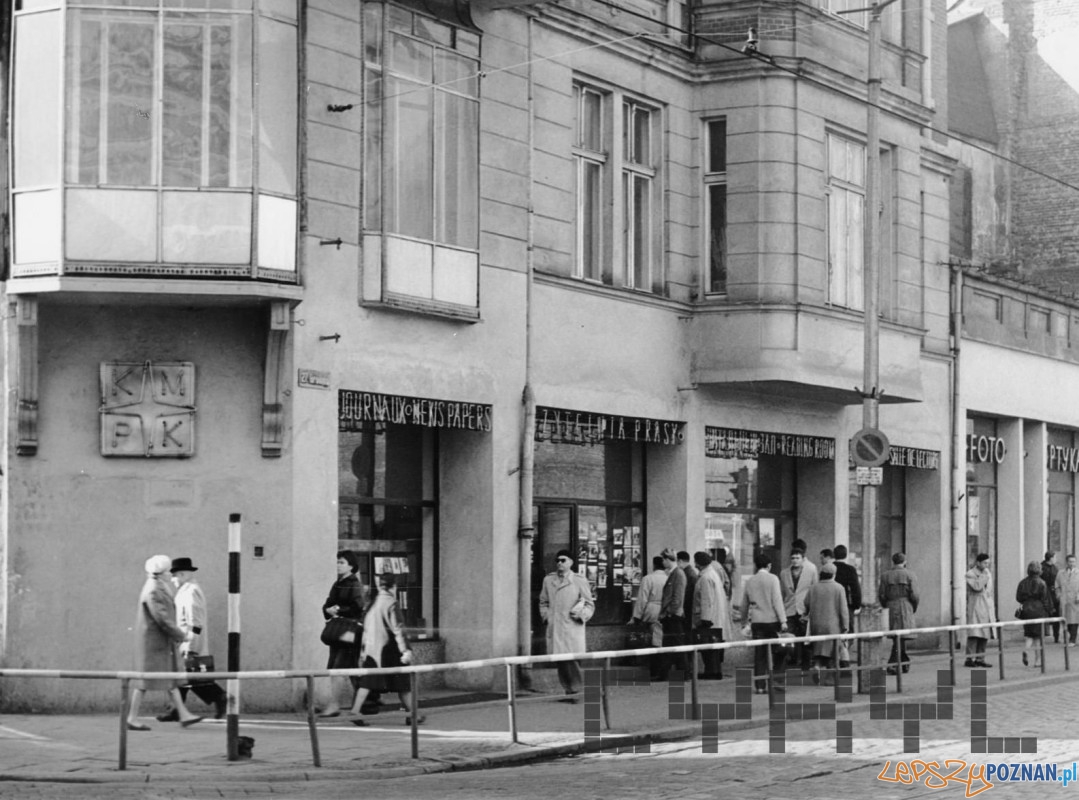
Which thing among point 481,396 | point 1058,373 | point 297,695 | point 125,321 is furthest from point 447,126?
point 1058,373

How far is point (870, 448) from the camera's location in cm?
2269

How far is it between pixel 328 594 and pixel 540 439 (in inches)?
186

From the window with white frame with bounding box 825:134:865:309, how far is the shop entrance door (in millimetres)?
5302

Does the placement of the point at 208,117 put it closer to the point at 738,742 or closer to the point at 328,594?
the point at 328,594

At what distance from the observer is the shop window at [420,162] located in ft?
65.5

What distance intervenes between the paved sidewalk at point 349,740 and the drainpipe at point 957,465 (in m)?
12.4

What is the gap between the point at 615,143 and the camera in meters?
23.9

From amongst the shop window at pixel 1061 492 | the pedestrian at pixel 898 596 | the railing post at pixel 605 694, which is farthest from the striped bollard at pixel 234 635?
the shop window at pixel 1061 492

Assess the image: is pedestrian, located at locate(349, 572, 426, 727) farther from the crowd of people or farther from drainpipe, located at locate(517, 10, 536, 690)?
drainpipe, located at locate(517, 10, 536, 690)

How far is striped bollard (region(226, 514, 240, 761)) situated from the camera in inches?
566

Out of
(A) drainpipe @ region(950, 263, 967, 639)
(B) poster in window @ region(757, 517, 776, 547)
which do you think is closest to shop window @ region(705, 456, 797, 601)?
(B) poster in window @ region(757, 517, 776, 547)

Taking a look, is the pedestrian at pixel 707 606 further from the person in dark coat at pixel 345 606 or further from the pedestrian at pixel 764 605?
the person in dark coat at pixel 345 606

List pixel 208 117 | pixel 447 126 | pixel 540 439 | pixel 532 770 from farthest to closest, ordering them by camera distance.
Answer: pixel 540 439
pixel 447 126
pixel 208 117
pixel 532 770

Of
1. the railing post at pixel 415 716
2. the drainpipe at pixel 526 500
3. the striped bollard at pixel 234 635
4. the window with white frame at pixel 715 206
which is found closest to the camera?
the striped bollard at pixel 234 635
